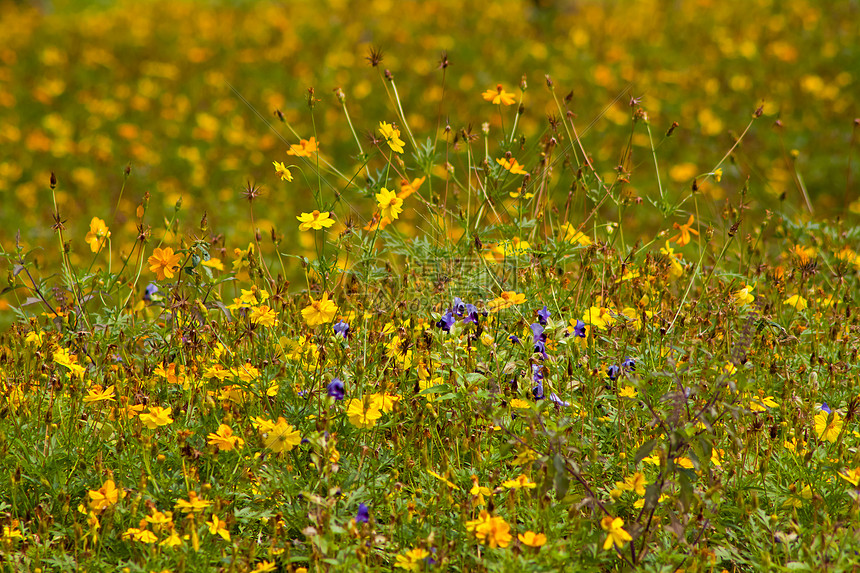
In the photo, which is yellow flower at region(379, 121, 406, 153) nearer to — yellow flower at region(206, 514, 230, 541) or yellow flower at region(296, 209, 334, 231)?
yellow flower at region(296, 209, 334, 231)

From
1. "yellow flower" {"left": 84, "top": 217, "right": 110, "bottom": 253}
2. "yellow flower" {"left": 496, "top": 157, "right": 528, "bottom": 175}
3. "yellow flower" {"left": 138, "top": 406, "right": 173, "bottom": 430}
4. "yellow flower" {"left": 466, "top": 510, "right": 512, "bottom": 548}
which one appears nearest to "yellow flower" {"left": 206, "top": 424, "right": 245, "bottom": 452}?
"yellow flower" {"left": 138, "top": 406, "right": 173, "bottom": 430}

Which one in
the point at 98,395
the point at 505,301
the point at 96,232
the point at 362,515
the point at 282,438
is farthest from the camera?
the point at 96,232

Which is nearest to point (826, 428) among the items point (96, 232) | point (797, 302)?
point (797, 302)

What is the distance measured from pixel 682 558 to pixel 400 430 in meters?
0.78

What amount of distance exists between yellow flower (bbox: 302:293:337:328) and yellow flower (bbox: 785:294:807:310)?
152 cm

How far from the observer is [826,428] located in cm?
218

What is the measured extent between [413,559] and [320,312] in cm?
73

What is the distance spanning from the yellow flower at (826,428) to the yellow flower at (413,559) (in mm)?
1120

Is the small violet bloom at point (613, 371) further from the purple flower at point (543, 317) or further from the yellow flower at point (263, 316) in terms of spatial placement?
the yellow flower at point (263, 316)

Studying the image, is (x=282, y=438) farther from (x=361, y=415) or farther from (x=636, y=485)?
(x=636, y=485)

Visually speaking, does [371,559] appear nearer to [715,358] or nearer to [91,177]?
[715,358]

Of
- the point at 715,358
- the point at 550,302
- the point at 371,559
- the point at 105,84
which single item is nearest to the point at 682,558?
the point at 715,358

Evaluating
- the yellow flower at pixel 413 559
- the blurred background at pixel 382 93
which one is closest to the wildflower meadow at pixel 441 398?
the yellow flower at pixel 413 559

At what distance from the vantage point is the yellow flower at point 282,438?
6.62 ft
